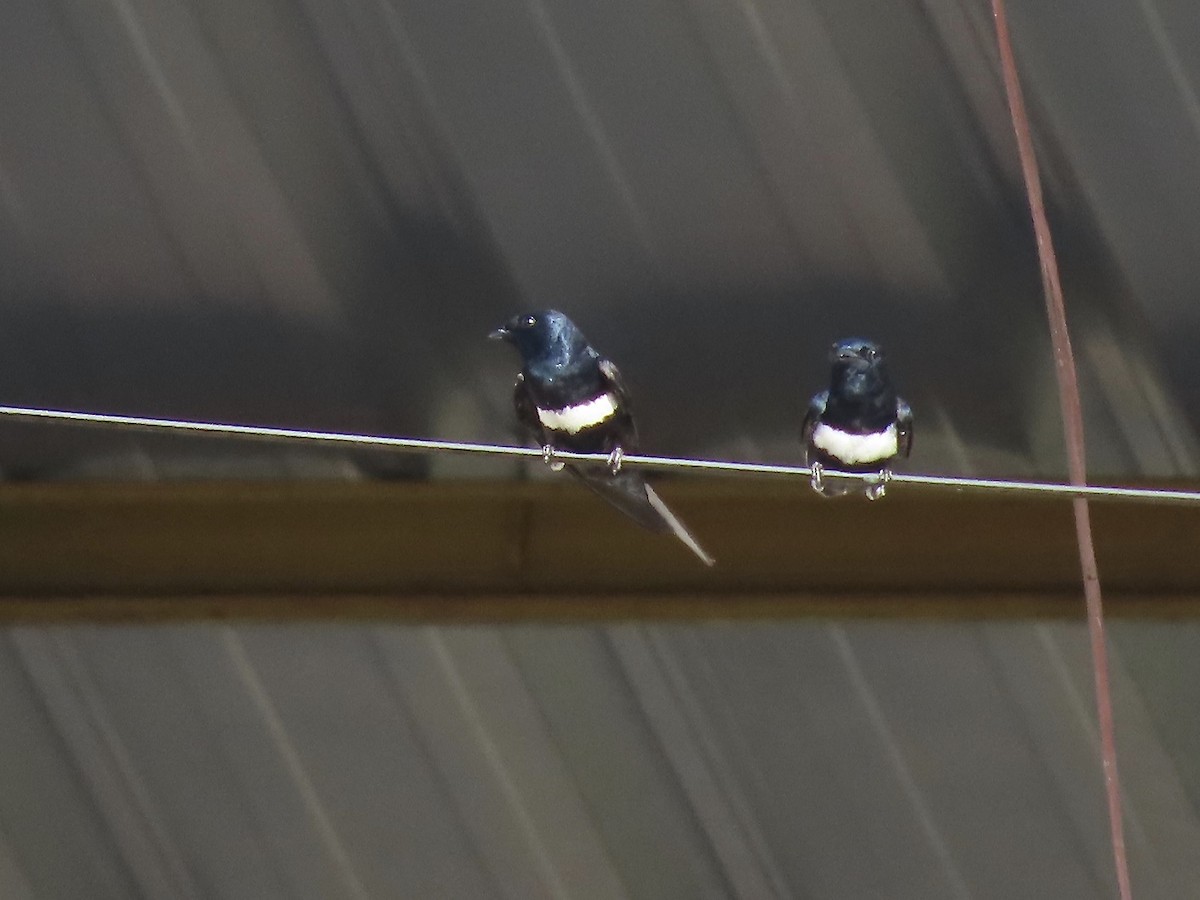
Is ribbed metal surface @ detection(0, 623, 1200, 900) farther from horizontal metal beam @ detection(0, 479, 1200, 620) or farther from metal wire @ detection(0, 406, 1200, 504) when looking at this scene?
metal wire @ detection(0, 406, 1200, 504)

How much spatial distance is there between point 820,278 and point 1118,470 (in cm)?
57

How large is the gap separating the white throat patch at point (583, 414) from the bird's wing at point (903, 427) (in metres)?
0.37

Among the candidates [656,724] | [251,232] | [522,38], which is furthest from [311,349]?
[656,724]

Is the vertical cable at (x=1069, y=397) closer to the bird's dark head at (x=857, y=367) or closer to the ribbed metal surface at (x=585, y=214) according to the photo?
the bird's dark head at (x=857, y=367)

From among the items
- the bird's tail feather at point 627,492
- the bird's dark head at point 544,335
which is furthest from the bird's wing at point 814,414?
the bird's dark head at point 544,335

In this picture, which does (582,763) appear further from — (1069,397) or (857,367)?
(1069,397)

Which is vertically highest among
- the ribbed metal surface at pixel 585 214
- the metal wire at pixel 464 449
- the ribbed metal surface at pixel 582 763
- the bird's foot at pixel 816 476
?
the ribbed metal surface at pixel 585 214

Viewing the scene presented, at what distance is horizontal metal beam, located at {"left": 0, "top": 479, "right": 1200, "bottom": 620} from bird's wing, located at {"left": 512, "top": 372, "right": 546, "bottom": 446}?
26 cm

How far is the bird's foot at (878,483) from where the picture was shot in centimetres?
155

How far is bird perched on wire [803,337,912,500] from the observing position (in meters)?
2.04

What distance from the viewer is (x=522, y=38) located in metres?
2.31

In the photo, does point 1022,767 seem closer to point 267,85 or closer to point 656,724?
point 656,724

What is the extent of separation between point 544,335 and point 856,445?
0.43m

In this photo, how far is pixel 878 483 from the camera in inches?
65.7
